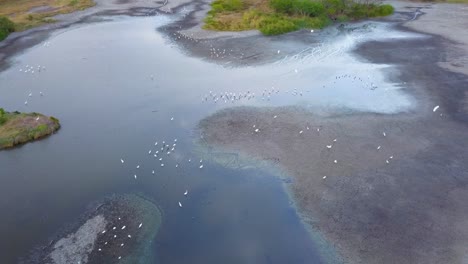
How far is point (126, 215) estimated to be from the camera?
2012 centimetres

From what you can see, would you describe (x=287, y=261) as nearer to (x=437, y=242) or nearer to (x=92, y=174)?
(x=437, y=242)

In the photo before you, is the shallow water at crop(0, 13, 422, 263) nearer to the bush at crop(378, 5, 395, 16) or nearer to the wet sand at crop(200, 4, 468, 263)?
the wet sand at crop(200, 4, 468, 263)

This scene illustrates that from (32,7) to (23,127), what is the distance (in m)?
38.6

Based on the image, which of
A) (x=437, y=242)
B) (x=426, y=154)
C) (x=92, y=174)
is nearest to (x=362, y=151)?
(x=426, y=154)

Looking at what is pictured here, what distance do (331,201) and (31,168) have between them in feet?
54.3

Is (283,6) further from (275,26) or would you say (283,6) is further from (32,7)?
(32,7)

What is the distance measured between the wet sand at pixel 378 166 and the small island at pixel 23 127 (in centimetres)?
994

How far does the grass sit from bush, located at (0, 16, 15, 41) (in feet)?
2.64

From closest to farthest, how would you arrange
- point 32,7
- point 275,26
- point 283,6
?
point 275,26, point 283,6, point 32,7

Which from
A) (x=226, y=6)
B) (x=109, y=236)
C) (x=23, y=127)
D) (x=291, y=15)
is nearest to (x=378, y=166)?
(x=109, y=236)

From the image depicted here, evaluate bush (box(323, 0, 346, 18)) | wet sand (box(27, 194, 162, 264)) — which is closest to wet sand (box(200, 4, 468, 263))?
wet sand (box(27, 194, 162, 264))

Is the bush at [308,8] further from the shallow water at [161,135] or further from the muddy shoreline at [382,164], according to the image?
the muddy shoreline at [382,164]

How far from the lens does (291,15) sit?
171 feet

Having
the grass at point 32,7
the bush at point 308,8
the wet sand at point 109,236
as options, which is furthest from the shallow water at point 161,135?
the grass at point 32,7
